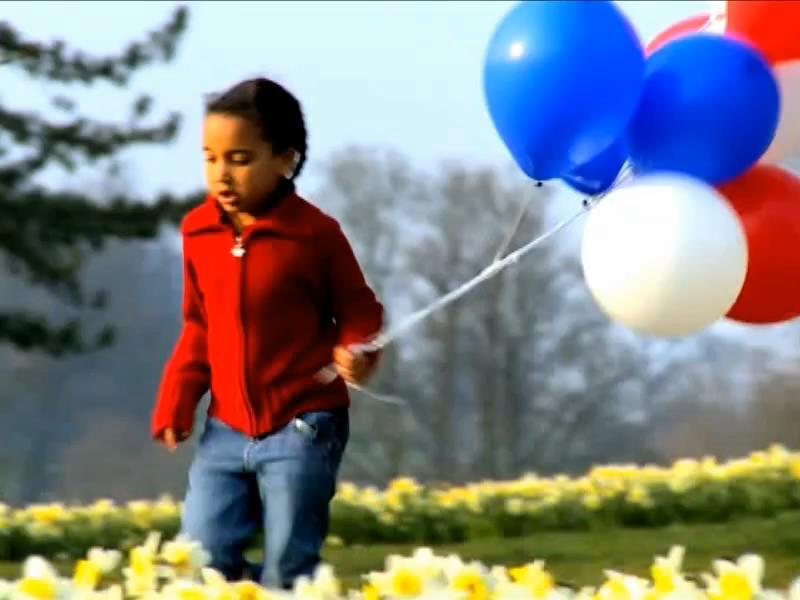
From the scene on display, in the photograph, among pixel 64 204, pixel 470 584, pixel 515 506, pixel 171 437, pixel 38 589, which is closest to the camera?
pixel 470 584

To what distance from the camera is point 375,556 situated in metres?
5.52

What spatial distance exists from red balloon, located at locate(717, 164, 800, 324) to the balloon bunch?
5cm

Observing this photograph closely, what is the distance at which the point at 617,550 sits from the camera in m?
5.24

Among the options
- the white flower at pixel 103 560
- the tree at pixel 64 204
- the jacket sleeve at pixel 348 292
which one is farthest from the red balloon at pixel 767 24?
the tree at pixel 64 204

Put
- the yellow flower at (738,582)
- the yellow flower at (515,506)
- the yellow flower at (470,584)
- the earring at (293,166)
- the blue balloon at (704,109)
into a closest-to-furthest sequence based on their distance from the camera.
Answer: the yellow flower at (738,582), the yellow flower at (470,584), the blue balloon at (704,109), the earring at (293,166), the yellow flower at (515,506)

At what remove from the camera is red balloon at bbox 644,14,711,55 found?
125 inches

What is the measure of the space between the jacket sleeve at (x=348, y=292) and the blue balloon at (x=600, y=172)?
431 millimetres

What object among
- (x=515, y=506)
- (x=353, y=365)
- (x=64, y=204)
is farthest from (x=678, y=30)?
(x=64, y=204)

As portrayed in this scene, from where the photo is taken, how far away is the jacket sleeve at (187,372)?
124 inches

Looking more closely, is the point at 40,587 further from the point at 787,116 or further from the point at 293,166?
the point at 787,116

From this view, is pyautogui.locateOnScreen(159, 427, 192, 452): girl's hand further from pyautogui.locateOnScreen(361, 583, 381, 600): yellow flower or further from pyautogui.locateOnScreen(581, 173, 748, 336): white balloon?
pyautogui.locateOnScreen(581, 173, 748, 336): white balloon

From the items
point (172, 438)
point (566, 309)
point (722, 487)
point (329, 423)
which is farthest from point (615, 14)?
point (566, 309)

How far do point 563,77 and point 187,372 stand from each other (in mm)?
965

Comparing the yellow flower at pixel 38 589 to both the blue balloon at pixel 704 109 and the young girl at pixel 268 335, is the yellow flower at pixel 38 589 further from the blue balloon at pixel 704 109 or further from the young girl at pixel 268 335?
the blue balloon at pixel 704 109
